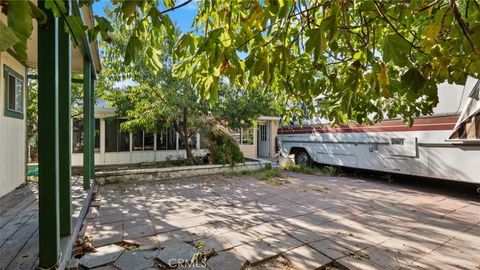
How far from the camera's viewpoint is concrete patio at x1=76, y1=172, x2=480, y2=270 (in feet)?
9.11

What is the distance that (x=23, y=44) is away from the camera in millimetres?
757

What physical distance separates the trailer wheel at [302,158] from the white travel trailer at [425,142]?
90cm

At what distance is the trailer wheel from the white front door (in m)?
4.65

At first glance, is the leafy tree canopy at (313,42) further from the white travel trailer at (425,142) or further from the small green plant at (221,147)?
the small green plant at (221,147)

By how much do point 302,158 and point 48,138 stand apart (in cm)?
839

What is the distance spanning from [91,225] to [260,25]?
345cm

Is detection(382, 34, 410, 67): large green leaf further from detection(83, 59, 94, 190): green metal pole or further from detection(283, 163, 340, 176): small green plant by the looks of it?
detection(283, 163, 340, 176): small green plant

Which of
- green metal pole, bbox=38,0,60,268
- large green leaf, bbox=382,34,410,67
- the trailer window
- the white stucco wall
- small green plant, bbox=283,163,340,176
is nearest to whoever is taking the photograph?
large green leaf, bbox=382,34,410,67

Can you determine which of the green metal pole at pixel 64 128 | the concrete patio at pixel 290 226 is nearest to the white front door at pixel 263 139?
the concrete patio at pixel 290 226

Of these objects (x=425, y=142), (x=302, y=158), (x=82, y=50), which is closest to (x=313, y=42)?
(x=82, y=50)

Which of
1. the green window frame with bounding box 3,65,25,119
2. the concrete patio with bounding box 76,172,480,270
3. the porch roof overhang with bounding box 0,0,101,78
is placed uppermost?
the porch roof overhang with bounding box 0,0,101,78

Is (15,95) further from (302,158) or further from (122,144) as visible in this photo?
(302,158)

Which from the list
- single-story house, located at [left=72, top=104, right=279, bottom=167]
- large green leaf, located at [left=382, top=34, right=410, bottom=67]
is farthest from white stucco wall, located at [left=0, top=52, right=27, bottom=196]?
large green leaf, located at [left=382, top=34, right=410, bottom=67]

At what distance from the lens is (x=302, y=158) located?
9602 millimetres
